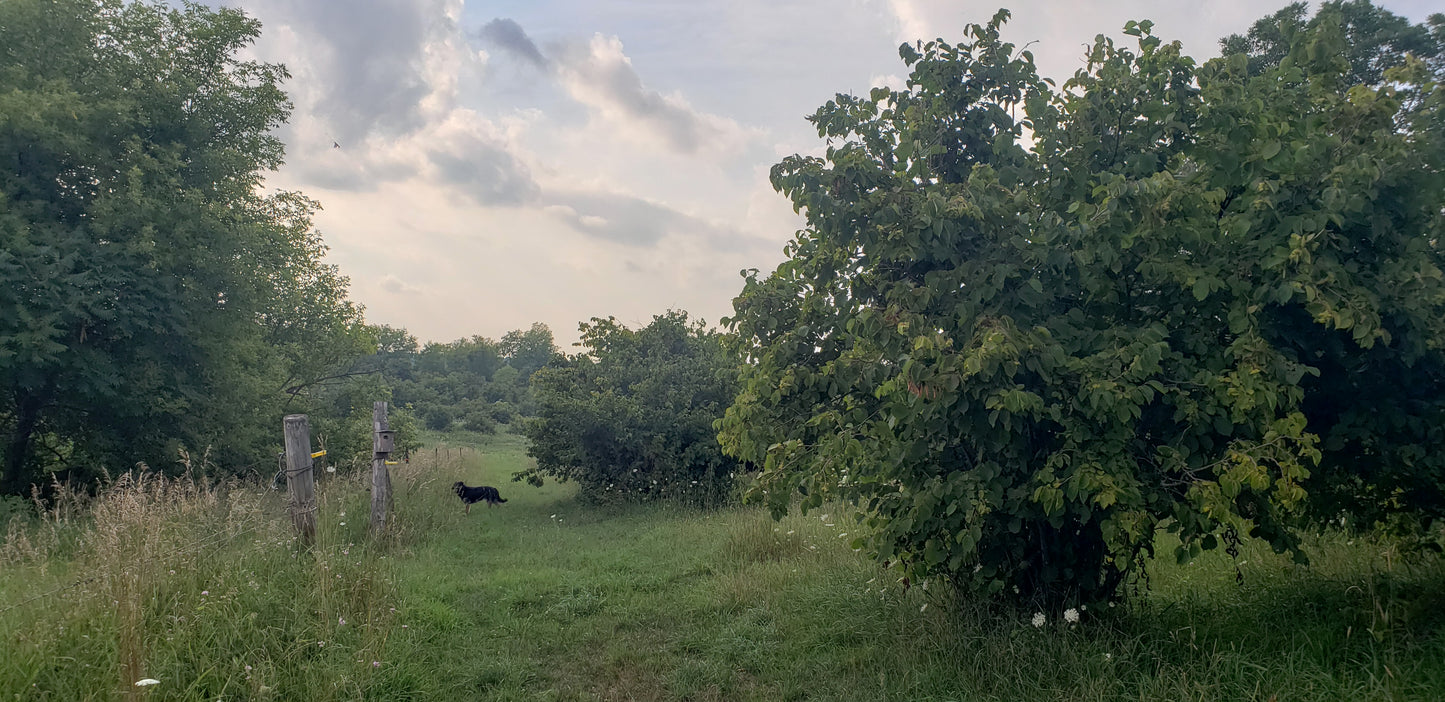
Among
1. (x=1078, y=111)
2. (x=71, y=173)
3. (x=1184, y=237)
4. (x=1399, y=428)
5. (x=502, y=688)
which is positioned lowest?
(x=502, y=688)

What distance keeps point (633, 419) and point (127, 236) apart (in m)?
8.26

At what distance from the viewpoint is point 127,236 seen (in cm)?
1125

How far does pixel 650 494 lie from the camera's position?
14.1 metres

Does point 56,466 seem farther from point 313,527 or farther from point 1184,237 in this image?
point 1184,237

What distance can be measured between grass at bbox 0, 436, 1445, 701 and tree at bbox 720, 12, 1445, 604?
22.0 inches

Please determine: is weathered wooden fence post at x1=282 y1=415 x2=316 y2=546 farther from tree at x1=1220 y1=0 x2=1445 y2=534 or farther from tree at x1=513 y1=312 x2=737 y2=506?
tree at x1=513 y1=312 x2=737 y2=506

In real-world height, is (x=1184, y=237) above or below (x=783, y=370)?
above

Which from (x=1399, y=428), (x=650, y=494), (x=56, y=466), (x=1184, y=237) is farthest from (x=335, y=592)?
(x=56, y=466)

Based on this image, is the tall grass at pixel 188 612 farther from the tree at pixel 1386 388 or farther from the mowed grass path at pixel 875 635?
the tree at pixel 1386 388

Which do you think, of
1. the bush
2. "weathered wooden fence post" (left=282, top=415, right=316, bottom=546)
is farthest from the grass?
the bush

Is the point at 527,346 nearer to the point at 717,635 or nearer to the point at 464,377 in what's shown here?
the point at 464,377

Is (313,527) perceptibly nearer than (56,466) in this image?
Yes

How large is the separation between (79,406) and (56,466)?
1.51 meters

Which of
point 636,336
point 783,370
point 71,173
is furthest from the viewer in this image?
point 636,336
